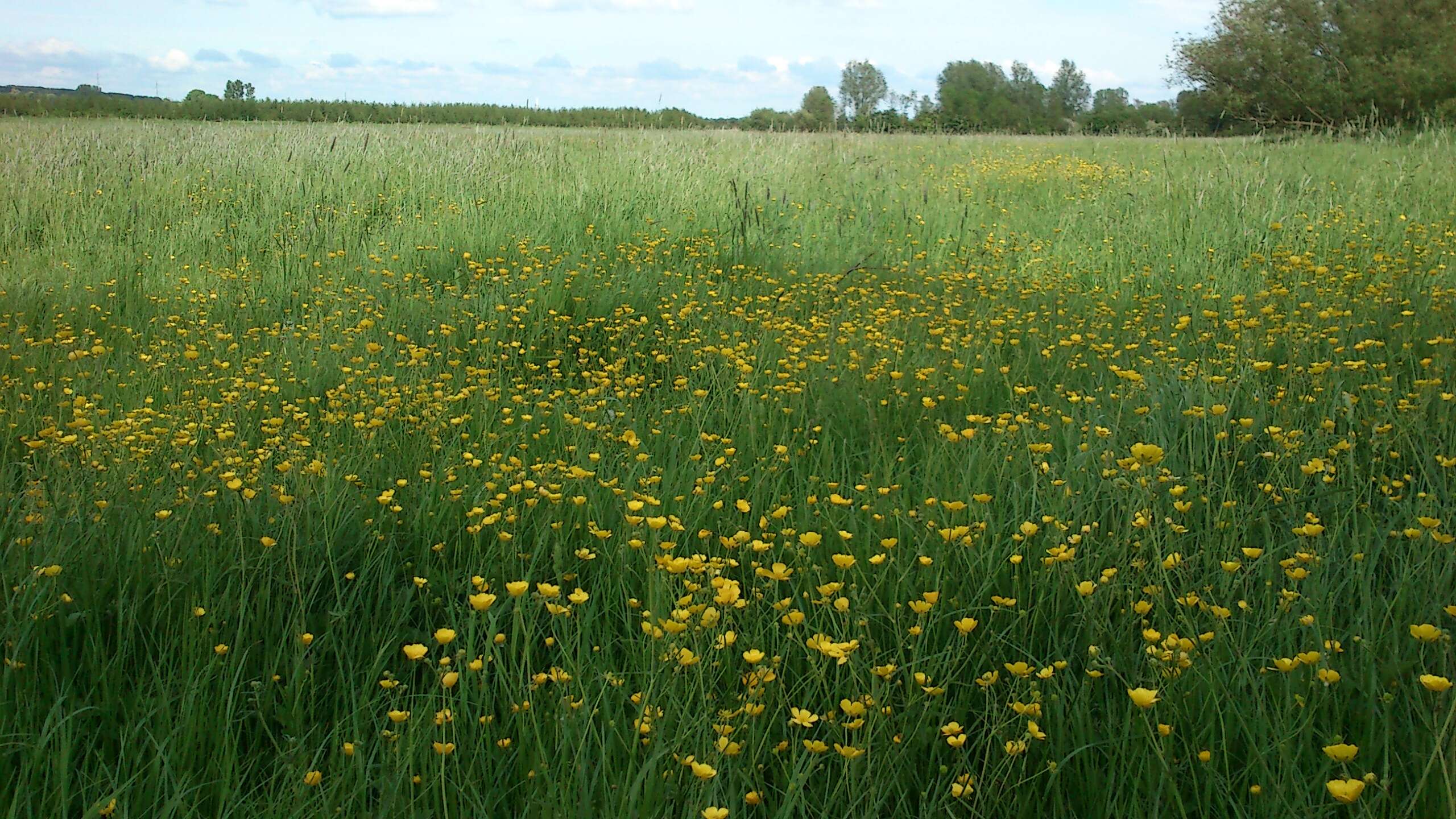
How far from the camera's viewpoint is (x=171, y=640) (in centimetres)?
184

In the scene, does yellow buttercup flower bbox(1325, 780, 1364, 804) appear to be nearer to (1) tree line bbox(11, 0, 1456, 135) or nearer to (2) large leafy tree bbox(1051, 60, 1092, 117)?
(1) tree line bbox(11, 0, 1456, 135)

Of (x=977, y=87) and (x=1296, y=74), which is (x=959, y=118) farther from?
(x=977, y=87)

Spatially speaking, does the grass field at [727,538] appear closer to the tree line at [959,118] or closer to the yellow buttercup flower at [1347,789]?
the yellow buttercup flower at [1347,789]

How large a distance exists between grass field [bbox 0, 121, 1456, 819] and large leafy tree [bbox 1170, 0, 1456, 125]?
15015 mm

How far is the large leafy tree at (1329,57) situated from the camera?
17.7m

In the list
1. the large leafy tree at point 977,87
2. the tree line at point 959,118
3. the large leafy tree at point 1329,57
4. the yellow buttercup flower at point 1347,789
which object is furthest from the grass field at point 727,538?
the large leafy tree at point 977,87

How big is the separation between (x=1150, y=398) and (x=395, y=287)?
12.3 feet

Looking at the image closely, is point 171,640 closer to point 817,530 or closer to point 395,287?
point 817,530

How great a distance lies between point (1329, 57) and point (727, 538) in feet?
70.1

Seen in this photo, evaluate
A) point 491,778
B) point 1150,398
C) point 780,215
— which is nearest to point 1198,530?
point 1150,398

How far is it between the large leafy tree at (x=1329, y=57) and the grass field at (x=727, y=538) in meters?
15.0

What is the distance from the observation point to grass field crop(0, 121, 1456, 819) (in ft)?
5.07

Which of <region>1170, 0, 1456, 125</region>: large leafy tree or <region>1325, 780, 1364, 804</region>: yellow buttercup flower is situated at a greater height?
<region>1170, 0, 1456, 125</region>: large leafy tree

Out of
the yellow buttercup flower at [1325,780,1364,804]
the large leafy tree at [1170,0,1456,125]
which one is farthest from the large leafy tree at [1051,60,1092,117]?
the yellow buttercup flower at [1325,780,1364,804]
